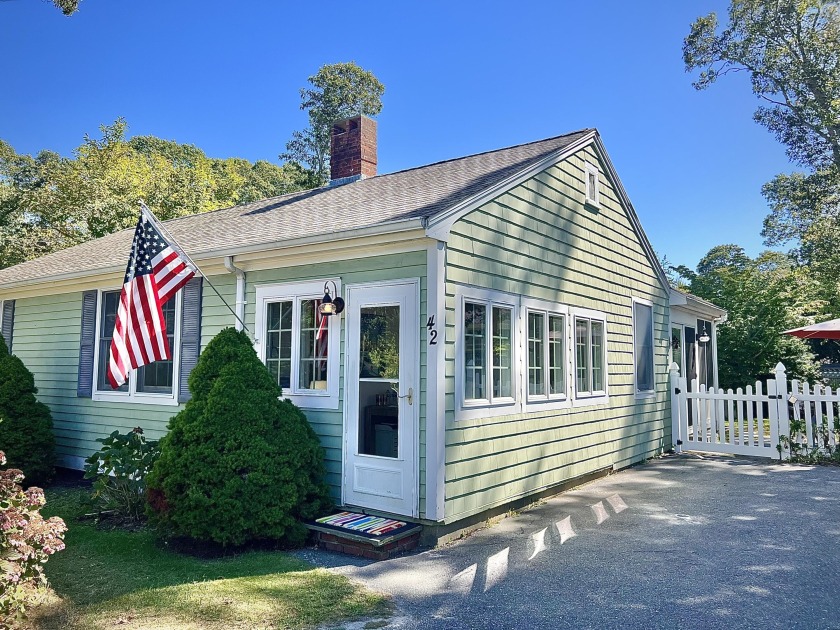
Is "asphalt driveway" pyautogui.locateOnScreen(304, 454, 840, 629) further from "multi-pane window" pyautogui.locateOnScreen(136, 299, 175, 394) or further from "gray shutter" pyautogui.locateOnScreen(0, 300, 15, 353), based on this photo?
"gray shutter" pyautogui.locateOnScreen(0, 300, 15, 353)

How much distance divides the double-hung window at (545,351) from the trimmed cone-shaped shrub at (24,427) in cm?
707

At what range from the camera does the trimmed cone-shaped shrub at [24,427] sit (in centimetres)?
817

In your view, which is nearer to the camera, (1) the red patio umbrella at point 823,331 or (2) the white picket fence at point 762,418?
(2) the white picket fence at point 762,418

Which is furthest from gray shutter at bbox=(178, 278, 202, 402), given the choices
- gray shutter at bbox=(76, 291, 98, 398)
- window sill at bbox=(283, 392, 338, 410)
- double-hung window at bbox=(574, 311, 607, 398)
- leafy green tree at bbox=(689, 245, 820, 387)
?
leafy green tree at bbox=(689, 245, 820, 387)

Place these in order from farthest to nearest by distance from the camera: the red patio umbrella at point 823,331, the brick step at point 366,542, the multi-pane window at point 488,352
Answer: the red patio umbrella at point 823,331 → the multi-pane window at point 488,352 → the brick step at point 366,542

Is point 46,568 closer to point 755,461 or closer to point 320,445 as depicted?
point 320,445

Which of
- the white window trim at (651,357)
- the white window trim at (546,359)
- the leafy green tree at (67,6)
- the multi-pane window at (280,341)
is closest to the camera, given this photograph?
the leafy green tree at (67,6)

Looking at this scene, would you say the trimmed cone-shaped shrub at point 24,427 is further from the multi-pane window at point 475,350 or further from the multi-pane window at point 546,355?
the multi-pane window at point 546,355

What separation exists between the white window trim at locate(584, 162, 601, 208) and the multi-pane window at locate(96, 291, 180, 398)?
6079mm

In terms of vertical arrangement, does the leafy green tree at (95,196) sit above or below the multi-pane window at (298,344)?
above

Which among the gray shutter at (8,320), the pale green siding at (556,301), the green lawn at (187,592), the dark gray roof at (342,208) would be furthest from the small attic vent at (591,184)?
the gray shutter at (8,320)

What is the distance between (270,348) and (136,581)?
282 centimetres

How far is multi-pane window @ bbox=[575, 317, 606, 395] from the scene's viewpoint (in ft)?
26.1

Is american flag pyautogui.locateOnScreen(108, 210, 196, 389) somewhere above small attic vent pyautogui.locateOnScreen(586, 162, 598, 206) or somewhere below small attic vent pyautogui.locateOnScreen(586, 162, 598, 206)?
below
